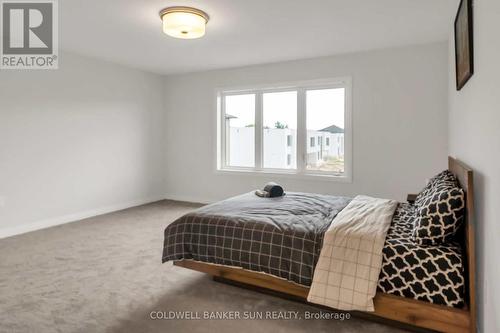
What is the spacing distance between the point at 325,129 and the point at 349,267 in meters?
3.16

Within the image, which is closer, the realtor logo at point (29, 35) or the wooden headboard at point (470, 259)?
the wooden headboard at point (470, 259)

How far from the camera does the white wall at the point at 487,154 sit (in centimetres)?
143

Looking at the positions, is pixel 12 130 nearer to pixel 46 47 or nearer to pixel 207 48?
pixel 46 47

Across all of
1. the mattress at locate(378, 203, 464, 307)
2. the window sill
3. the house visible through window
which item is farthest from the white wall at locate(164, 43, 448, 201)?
the mattress at locate(378, 203, 464, 307)

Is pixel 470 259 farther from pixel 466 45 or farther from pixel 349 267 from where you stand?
pixel 466 45

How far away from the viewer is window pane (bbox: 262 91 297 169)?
5043mm

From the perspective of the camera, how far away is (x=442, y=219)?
1.87m

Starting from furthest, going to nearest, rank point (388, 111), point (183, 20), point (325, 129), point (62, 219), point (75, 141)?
point (325, 129) < point (75, 141) < point (62, 219) < point (388, 111) < point (183, 20)

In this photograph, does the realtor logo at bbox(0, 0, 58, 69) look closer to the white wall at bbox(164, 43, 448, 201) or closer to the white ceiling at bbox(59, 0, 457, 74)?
the white ceiling at bbox(59, 0, 457, 74)

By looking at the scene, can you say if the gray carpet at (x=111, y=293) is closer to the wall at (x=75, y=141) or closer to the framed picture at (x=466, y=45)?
the wall at (x=75, y=141)

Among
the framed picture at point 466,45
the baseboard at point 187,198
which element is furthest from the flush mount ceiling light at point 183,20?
the baseboard at point 187,198

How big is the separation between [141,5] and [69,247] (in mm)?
2580

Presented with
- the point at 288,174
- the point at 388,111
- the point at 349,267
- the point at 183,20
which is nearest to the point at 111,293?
the point at 349,267

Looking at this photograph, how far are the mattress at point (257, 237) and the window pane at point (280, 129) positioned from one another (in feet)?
7.58
